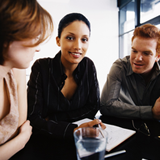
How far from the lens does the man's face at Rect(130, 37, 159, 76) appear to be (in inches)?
51.1

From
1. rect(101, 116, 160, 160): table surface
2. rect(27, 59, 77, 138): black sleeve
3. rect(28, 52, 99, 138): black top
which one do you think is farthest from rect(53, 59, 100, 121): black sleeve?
rect(101, 116, 160, 160): table surface

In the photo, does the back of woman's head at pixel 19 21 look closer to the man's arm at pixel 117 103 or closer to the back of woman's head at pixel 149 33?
the man's arm at pixel 117 103

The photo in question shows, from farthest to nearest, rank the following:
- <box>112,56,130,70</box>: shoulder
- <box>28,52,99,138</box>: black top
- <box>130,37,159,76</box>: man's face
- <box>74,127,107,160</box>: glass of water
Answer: <box>112,56,130,70</box>: shoulder → <box>130,37,159,76</box>: man's face → <box>28,52,99,138</box>: black top → <box>74,127,107,160</box>: glass of water

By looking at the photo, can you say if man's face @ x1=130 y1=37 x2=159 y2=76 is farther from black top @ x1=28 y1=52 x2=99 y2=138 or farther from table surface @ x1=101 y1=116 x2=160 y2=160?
table surface @ x1=101 y1=116 x2=160 y2=160

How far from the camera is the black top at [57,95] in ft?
3.76

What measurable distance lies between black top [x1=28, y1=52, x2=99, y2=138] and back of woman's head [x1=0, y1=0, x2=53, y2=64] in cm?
55

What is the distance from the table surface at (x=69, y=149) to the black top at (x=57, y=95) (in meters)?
0.31

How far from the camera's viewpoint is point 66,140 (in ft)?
Answer: 2.54

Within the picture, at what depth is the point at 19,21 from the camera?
547mm

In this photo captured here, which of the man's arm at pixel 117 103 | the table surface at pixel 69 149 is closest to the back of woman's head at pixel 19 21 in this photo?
the table surface at pixel 69 149

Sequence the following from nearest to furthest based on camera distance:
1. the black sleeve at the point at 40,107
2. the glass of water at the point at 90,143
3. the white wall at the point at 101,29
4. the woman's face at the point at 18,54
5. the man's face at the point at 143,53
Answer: the glass of water at the point at 90,143, the woman's face at the point at 18,54, the black sleeve at the point at 40,107, the man's face at the point at 143,53, the white wall at the point at 101,29

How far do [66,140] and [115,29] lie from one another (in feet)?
17.8

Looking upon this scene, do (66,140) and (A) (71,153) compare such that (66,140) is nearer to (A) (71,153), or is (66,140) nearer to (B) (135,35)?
(A) (71,153)

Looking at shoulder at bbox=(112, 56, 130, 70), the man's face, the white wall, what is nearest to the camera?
the man's face
